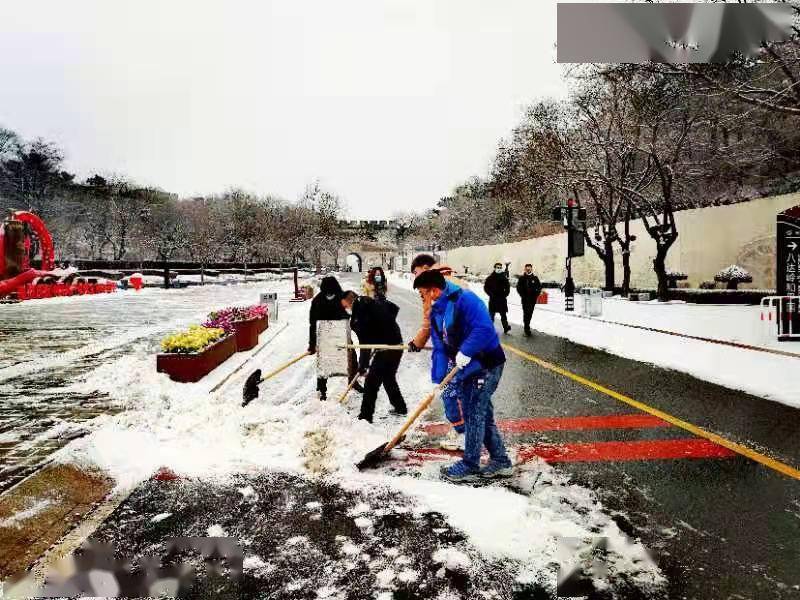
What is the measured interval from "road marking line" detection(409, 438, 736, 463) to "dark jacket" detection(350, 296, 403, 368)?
81.3 inches

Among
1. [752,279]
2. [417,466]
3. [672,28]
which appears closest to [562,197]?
[752,279]

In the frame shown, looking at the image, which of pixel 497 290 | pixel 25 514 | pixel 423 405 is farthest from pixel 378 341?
pixel 497 290

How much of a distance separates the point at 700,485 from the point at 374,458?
2.67 meters

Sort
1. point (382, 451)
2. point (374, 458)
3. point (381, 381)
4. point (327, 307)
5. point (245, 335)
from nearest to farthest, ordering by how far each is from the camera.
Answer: point (374, 458), point (382, 451), point (381, 381), point (327, 307), point (245, 335)

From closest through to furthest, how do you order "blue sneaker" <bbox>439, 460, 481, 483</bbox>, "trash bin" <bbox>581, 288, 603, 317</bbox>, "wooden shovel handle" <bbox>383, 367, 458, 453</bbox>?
"blue sneaker" <bbox>439, 460, 481, 483</bbox>
"wooden shovel handle" <bbox>383, 367, 458, 453</bbox>
"trash bin" <bbox>581, 288, 603, 317</bbox>

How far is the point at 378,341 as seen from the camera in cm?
762

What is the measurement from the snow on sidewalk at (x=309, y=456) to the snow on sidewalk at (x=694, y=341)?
503 centimetres

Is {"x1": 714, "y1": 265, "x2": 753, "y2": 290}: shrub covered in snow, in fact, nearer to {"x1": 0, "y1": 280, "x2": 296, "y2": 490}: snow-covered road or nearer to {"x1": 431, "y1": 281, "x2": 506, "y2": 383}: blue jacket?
{"x1": 0, "y1": 280, "x2": 296, "y2": 490}: snow-covered road

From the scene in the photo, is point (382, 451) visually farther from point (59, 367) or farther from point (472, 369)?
point (59, 367)

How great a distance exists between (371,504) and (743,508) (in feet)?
8.72

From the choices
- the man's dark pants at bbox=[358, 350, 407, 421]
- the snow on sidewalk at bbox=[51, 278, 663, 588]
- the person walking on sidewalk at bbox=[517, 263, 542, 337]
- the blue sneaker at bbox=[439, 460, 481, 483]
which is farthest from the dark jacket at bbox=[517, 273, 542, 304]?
the blue sneaker at bbox=[439, 460, 481, 483]

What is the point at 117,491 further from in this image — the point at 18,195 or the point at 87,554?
the point at 18,195

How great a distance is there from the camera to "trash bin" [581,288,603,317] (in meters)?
21.1

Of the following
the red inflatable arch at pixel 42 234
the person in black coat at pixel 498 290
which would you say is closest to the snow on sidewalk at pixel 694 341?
the person in black coat at pixel 498 290
